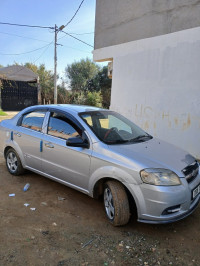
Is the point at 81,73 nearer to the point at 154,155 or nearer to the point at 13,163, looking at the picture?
the point at 13,163

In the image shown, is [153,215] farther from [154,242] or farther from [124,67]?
[124,67]

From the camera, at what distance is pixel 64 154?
3.45 metres

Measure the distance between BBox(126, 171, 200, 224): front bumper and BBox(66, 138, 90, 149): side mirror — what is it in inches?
34.0

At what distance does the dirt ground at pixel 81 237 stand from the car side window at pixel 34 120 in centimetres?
127

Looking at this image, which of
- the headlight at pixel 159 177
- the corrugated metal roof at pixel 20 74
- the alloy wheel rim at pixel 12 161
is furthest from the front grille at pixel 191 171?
the corrugated metal roof at pixel 20 74

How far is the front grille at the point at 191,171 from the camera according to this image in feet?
9.20

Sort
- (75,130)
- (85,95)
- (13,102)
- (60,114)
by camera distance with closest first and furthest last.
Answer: (75,130), (60,114), (13,102), (85,95)

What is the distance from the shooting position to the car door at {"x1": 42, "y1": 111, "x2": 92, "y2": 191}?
3238mm

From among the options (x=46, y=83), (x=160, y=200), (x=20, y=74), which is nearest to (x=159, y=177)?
(x=160, y=200)

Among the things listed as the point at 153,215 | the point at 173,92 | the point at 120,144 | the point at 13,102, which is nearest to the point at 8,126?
the point at 120,144

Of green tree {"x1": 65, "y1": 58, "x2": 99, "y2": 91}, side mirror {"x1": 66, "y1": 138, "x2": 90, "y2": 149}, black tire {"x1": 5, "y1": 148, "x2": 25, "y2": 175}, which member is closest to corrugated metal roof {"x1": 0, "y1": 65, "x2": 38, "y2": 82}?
green tree {"x1": 65, "y1": 58, "x2": 99, "y2": 91}

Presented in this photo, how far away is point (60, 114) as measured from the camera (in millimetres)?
3777

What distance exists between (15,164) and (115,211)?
8.57 feet

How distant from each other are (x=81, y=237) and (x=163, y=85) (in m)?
5.47
